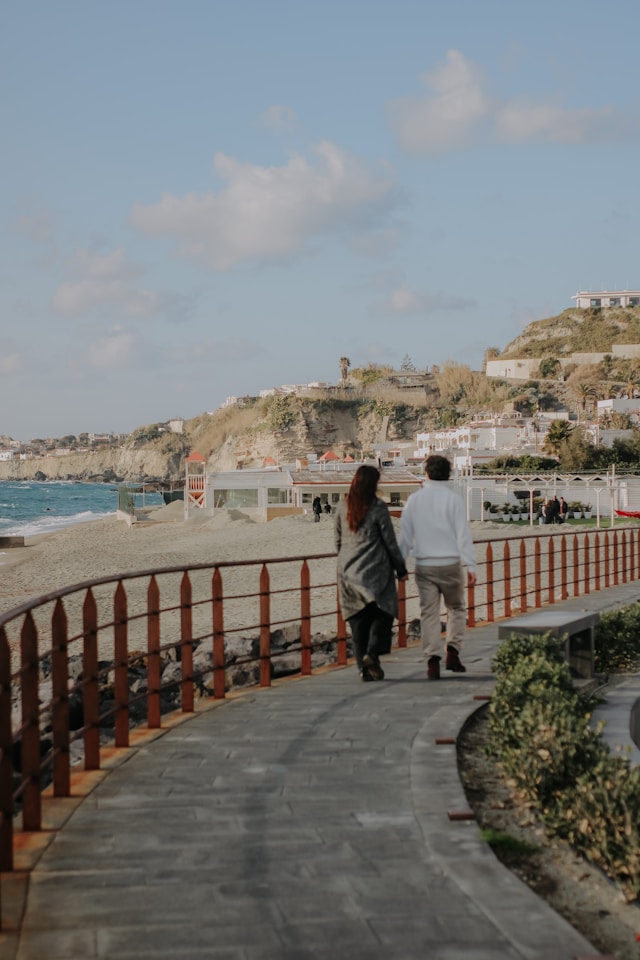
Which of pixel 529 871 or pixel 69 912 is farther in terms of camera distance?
pixel 529 871

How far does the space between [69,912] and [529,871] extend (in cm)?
186

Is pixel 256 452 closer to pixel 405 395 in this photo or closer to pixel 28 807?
pixel 405 395

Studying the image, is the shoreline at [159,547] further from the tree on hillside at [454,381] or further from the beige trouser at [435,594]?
the tree on hillside at [454,381]

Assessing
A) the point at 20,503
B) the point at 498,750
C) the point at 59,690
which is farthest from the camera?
the point at 20,503

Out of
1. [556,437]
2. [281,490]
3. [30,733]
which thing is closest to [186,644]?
[30,733]

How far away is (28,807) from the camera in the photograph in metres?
4.96

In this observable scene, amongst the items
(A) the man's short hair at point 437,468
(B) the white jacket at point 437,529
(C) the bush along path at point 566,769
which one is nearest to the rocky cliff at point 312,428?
(B) the white jacket at point 437,529

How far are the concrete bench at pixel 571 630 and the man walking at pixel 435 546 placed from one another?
0.55 m

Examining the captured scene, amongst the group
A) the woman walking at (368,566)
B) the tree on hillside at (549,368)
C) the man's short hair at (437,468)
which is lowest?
the woman walking at (368,566)

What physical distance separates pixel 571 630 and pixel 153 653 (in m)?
3.90

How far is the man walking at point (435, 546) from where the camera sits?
9.30 meters

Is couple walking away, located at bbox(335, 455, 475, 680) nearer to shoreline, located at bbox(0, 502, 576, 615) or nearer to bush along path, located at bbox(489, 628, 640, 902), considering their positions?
bush along path, located at bbox(489, 628, 640, 902)

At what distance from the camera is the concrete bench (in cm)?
916

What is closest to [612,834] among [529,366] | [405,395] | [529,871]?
[529,871]
